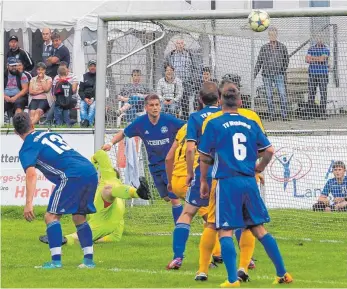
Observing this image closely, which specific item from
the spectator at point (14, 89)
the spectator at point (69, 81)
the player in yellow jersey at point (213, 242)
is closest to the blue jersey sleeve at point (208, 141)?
the player in yellow jersey at point (213, 242)

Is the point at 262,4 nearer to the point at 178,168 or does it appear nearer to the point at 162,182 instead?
the point at 162,182

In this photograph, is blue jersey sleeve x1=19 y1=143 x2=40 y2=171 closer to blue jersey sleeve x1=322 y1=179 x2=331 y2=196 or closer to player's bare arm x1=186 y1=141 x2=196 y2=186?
player's bare arm x1=186 y1=141 x2=196 y2=186

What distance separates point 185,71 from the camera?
1584 cm

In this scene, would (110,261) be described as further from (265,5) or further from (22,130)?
(265,5)

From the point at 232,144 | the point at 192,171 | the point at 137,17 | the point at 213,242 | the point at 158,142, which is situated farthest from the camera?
the point at 137,17

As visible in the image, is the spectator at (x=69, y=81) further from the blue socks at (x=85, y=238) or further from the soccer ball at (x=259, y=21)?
the blue socks at (x=85, y=238)

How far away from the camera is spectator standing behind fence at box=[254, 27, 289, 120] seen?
1570cm

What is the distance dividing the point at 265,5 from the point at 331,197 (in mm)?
12582

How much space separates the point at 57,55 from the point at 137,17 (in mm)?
8307

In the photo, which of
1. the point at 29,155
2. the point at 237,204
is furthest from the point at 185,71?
the point at 237,204

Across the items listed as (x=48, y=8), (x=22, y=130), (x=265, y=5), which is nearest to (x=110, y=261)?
(x=22, y=130)

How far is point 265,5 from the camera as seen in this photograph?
90.4 feet

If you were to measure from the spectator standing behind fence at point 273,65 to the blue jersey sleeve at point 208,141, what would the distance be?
5.83 metres

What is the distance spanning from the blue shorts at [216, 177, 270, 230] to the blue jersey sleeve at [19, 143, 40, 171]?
2328 mm
